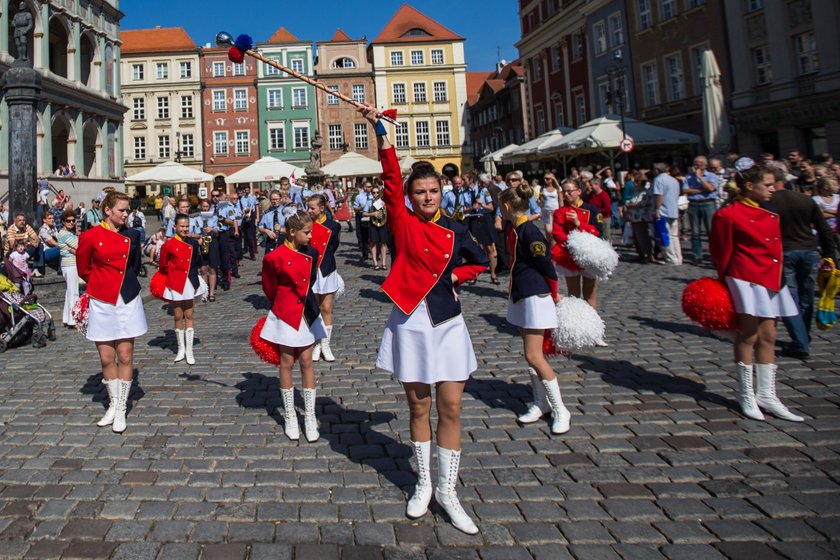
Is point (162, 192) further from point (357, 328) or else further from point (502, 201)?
point (502, 201)

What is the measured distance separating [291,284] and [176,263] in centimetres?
350

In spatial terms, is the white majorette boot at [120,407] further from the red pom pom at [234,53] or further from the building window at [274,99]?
the building window at [274,99]

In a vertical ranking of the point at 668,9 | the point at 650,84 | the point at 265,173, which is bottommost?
the point at 265,173

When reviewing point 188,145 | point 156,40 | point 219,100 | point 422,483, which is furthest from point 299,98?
point 422,483

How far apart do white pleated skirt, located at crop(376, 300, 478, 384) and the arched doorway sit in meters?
41.6

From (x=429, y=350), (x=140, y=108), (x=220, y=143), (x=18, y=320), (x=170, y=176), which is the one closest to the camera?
(x=429, y=350)

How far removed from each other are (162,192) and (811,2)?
51508 mm

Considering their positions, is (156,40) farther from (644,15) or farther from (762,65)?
(762,65)

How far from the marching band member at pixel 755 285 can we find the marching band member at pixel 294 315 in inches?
133

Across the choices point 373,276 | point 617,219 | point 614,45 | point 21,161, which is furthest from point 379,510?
point 614,45

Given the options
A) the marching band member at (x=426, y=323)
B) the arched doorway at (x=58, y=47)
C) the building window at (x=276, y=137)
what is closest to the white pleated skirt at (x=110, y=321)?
the marching band member at (x=426, y=323)

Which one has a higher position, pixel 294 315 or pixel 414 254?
pixel 414 254

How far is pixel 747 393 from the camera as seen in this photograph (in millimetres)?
4953

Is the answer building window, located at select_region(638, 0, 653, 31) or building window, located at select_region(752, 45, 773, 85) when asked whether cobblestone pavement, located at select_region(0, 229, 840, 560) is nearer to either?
building window, located at select_region(752, 45, 773, 85)
